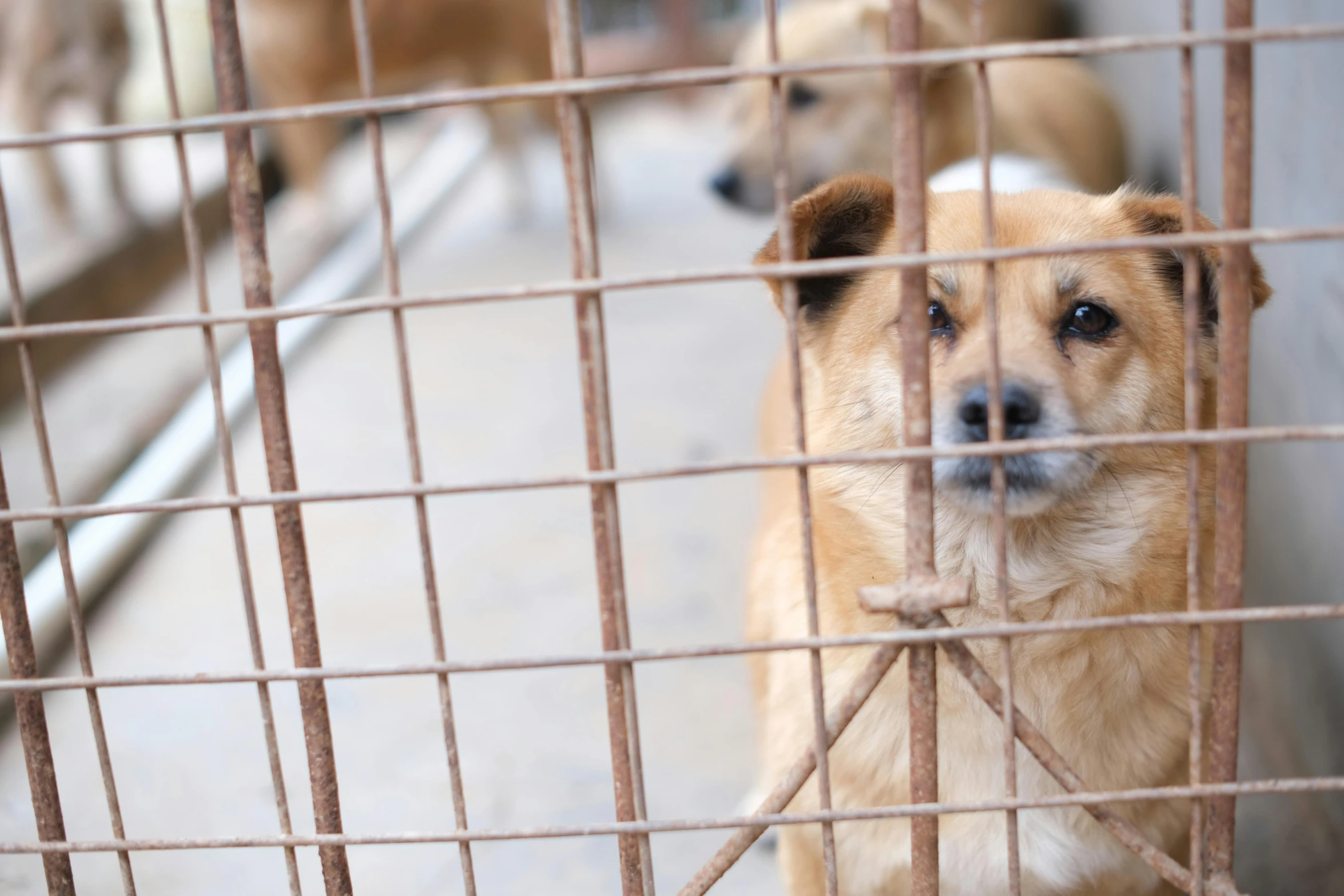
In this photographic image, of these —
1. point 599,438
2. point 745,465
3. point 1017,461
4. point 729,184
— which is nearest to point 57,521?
point 599,438

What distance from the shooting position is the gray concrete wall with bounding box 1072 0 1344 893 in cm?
210

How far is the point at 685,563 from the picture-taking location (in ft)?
11.0

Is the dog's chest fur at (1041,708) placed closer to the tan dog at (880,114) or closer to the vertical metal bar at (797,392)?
the vertical metal bar at (797,392)

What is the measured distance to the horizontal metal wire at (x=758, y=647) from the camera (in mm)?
1305

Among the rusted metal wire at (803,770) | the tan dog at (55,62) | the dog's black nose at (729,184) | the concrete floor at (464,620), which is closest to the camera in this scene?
the rusted metal wire at (803,770)

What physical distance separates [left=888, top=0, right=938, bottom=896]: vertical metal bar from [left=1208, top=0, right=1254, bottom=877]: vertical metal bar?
12.6 inches

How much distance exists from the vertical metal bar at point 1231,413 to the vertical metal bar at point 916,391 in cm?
32

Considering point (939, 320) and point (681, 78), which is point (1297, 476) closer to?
point (939, 320)

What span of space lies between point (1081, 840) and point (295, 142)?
18.8 ft

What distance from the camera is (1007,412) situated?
1543 millimetres

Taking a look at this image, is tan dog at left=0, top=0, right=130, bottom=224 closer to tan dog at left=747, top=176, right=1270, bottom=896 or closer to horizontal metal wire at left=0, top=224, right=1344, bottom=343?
horizontal metal wire at left=0, top=224, right=1344, bottom=343

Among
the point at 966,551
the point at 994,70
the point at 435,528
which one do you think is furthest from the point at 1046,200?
the point at 994,70

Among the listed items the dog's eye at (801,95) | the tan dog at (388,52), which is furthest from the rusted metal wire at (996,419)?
the tan dog at (388,52)

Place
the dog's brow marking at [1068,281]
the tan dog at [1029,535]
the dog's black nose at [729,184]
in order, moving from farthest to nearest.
Answer: 1. the dog's black nose at [729,184]
2. the dog's brow marking at [1068,281]
3. the tan dog at [1029,535]
